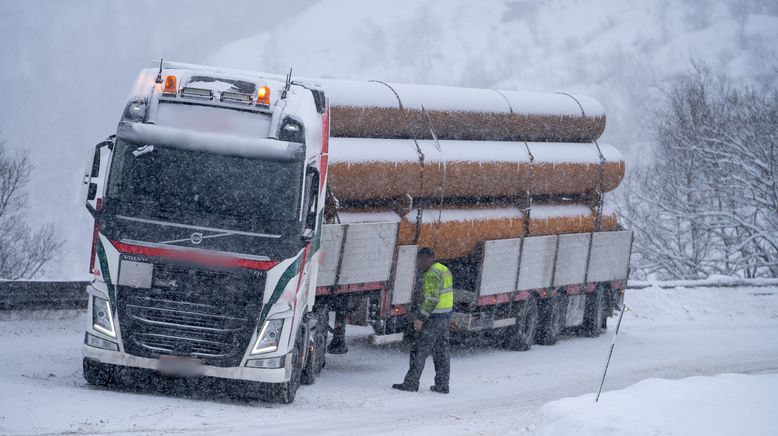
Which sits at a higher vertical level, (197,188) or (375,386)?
(197,188)

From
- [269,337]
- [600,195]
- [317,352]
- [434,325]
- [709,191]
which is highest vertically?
[600,195]

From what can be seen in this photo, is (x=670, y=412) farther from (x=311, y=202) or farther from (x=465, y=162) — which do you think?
(x=465, y=162)

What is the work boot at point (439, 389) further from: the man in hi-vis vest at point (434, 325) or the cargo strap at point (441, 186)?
the cargo strap at point (441, 186)

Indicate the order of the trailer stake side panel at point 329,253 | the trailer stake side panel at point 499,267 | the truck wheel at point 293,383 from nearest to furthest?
the truck wheel at point 293,383
the trailer stake side panel at point 329,253
the trailer stake side panel at point 499,267

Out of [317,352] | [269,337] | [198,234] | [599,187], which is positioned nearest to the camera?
[198,234]

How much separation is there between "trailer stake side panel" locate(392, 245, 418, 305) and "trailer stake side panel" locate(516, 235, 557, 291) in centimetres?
313

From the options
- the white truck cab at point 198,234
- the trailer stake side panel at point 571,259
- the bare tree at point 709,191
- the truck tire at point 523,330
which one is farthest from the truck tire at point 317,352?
the bare tree at point 709,191

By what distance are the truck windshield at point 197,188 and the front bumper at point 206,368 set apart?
4.39 ft

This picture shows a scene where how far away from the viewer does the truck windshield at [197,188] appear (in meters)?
9.72

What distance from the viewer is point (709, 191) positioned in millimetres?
38500

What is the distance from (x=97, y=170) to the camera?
384 inches

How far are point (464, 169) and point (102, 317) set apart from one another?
23.4 feet

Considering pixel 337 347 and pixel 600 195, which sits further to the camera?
pixel 600 195

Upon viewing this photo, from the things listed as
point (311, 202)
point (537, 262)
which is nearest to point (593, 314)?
point (537, 262)
